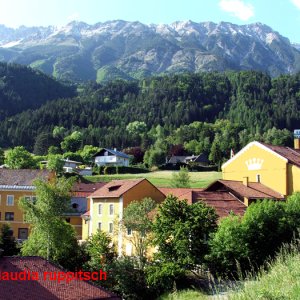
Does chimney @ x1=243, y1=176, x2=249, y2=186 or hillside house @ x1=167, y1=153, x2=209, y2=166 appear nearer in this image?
chimney @ x1=243, y1=176, x2=249, y2=186

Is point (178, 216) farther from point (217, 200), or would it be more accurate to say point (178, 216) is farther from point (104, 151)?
point (104, 151)

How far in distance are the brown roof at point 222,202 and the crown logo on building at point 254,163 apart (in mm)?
7157

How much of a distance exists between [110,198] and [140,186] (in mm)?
3674

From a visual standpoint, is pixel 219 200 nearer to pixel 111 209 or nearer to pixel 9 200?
pixel 111 209

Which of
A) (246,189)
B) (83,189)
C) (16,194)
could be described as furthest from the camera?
(83,189)

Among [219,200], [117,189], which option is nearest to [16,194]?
[117,189]

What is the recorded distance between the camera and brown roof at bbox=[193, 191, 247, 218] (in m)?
44.1

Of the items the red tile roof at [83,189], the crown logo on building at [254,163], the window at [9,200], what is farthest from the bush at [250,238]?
the window at [9,200]

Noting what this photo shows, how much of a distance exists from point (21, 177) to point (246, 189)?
112 ft

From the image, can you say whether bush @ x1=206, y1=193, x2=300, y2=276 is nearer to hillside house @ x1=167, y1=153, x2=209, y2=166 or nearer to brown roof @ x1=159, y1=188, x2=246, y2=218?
brown roof @ x1=159, y1=188, x2=246, y2=218

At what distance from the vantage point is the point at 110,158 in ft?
499

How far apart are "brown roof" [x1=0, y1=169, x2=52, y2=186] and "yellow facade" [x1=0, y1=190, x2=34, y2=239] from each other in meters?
1.44

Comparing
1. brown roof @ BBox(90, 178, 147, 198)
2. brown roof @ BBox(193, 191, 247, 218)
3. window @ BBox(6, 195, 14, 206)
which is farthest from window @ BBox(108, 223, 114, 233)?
window @ BBox(6, 195, 14, 206)

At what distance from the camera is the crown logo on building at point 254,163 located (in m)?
53.8
